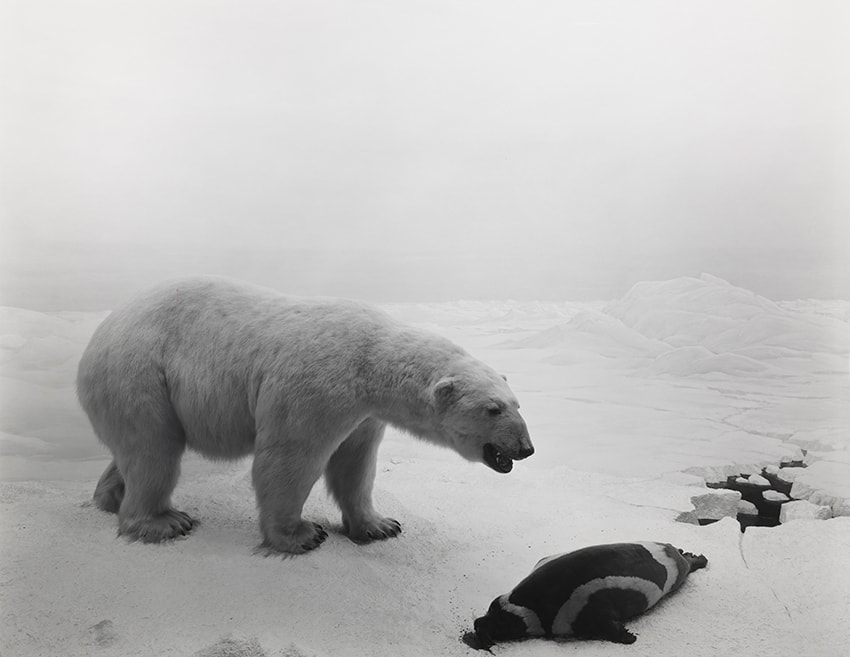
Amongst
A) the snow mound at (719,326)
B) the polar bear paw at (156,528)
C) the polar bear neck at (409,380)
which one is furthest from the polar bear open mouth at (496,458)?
the polar bear paw at (156,528)

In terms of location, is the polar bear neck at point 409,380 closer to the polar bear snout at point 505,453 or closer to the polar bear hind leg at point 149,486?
the polar bear snout at point 505,453

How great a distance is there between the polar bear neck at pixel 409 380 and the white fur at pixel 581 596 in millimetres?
811

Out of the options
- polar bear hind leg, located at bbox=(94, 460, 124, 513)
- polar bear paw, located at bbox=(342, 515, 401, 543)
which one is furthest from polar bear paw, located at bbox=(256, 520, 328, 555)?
polar bear hind leg, located at bbox=(94, 460, 124, 513)

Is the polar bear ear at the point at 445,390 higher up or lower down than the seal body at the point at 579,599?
higher up

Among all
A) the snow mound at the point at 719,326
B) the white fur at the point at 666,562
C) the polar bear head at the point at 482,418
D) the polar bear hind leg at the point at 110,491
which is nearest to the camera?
the white fur at the point at 666,562

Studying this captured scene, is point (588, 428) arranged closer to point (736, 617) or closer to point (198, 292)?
point (736, 617)

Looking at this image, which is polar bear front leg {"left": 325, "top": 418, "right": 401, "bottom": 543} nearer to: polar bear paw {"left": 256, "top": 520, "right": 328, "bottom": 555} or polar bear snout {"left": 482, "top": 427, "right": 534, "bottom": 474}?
polar bear paw {"left": 256, "top": 520, "right": 328, "bottom": 555}

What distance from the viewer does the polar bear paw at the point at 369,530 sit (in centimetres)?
325

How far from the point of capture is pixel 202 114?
3246mm

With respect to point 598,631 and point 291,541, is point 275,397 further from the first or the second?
point 598,631

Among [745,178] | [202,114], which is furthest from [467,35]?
[745,178]

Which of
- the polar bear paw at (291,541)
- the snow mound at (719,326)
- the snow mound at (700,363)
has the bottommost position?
the polar bear paw at (291,541)

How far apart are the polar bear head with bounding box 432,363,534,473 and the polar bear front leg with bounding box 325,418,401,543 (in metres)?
0.54

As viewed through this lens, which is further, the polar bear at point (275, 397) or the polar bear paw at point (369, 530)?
the polar bear paw at point (369, 530)
